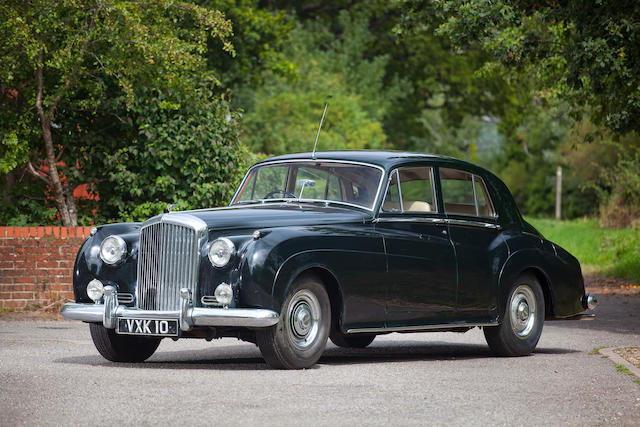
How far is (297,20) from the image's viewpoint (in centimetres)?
4391

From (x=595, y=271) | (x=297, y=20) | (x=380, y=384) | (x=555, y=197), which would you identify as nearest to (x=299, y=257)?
(x=380, y=384)

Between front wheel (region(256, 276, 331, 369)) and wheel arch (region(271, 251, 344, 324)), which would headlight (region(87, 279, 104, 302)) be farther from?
wheel arch (region(271, 251, 344, 324))

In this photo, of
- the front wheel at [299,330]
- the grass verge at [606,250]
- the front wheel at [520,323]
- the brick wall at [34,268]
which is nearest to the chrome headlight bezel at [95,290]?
the front wheel at [299,330]

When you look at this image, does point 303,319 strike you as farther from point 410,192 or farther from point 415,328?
point 410,192

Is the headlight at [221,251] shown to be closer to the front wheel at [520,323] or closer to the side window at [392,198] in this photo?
the side window at [392,198]

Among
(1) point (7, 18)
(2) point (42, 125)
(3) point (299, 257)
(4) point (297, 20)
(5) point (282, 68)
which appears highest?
(4) point (297, 20)

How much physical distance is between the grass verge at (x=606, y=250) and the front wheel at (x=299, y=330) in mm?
14335

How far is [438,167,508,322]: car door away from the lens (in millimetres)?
10570

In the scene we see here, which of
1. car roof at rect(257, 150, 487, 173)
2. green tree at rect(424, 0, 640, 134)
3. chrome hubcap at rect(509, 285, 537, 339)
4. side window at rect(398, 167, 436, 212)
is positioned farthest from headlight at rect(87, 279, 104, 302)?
green tree at rect(424, 0, 640, 134)

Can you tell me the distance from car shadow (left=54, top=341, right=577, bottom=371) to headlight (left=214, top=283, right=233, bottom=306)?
0.77m

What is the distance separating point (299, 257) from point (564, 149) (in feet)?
163

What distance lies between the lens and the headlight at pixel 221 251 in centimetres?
873

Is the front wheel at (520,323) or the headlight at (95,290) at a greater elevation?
the headlight at (95,290)

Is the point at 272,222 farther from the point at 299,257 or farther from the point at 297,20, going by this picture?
the point at 297,20
